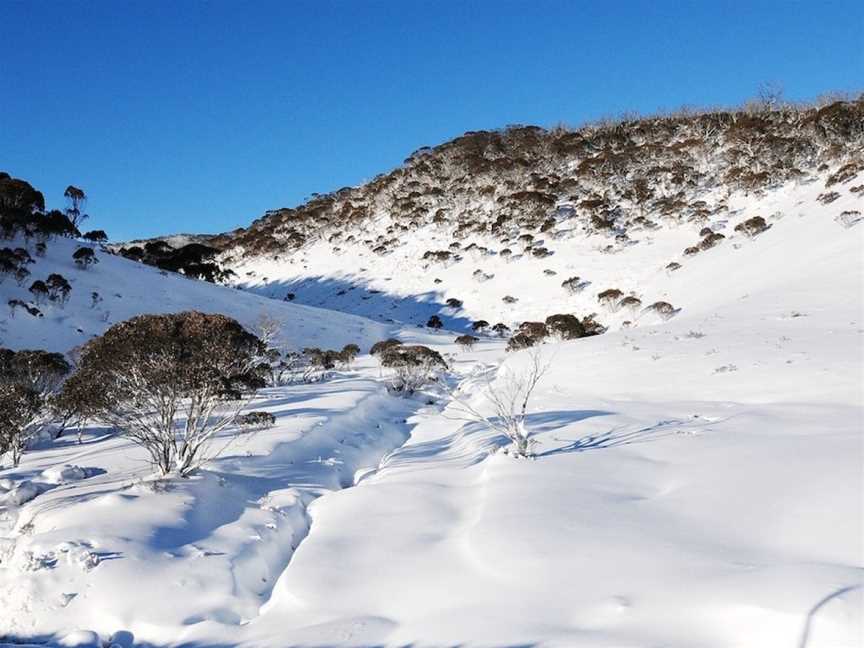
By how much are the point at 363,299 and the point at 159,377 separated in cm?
3477

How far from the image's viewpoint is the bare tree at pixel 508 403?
10127 mm

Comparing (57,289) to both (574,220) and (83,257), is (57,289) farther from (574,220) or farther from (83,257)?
(574,220)

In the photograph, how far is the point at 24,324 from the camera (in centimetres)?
2273

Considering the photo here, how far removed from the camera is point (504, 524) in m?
6.68

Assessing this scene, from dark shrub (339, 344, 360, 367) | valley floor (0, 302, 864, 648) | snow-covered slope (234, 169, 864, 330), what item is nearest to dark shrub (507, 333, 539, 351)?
snow-covered slope (234, 169, 864, 330)

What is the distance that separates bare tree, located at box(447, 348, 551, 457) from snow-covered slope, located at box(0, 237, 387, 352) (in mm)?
13084

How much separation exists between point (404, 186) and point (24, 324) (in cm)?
4507

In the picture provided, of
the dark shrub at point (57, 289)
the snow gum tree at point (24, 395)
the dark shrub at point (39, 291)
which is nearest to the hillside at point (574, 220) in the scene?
the dark shrub at point (57, 289)

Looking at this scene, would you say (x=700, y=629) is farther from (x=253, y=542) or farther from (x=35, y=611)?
(x=35, y=611)

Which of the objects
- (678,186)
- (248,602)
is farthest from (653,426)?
(678,186)

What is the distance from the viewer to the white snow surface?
4.68 metres

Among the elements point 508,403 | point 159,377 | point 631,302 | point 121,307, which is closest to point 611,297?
point 631,302

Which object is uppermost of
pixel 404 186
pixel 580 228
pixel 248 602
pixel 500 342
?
pixel 404 186

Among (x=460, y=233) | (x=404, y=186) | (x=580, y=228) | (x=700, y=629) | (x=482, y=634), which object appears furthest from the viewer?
(x=404, y=186)
